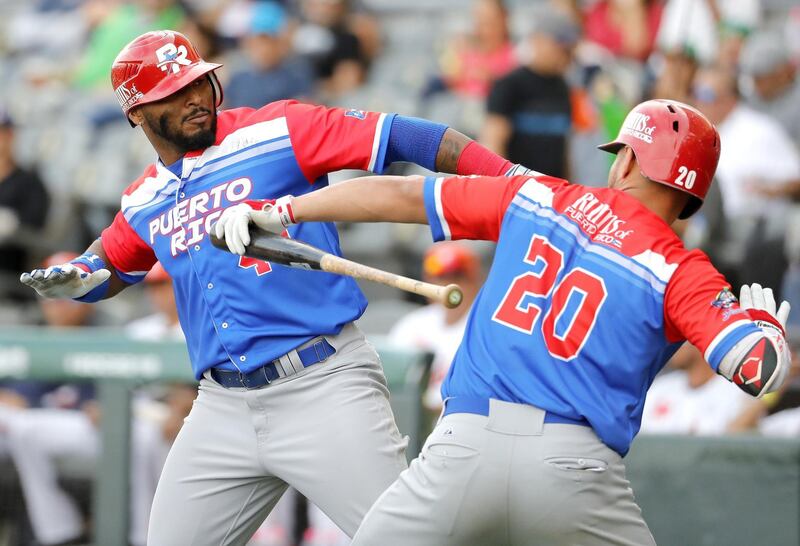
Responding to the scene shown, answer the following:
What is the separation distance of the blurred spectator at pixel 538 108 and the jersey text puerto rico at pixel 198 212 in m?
3.82

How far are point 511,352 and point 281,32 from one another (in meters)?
6.46

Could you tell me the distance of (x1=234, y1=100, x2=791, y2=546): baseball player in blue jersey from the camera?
125 inches

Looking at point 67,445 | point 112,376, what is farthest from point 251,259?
point 67,445

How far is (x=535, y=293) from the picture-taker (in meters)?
3.22

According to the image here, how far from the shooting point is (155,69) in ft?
13.0

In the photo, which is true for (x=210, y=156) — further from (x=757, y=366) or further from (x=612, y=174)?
(x=757, y=366)

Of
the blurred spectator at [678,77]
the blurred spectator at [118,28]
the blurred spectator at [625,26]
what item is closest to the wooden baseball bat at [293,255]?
the blurred spectator at [678,77]

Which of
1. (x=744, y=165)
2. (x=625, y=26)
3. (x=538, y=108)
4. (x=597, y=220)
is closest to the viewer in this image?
(x=597, y=220)

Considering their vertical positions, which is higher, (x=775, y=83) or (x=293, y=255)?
(x=775, y=83)

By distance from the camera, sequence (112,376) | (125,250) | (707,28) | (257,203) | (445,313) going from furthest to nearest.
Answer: (707,28), (445,313), (112,376), (125,250), (257,203)

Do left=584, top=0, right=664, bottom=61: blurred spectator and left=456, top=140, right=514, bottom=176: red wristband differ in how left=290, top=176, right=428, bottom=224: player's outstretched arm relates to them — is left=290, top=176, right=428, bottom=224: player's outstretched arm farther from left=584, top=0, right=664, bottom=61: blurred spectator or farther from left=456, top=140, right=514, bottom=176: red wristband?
left=584, top=0, right=664, bottom=61: blurred spectator

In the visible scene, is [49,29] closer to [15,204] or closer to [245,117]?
[15,204]

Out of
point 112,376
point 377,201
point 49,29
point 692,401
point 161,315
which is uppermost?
point 377,201

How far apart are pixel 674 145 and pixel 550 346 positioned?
0.66 meters
